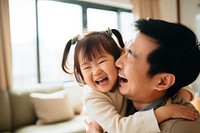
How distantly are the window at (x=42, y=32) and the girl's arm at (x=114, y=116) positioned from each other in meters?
2.24

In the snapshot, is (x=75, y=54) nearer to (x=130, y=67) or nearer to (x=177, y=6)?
(x=130, y=67)

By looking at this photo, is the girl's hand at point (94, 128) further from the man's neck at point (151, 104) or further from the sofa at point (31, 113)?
the sofa at point (31, 113)

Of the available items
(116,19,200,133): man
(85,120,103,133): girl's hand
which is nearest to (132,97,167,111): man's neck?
(116,19,200,133): man

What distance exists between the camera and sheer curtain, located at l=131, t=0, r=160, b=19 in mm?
4488

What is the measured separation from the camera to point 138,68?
0.88 m

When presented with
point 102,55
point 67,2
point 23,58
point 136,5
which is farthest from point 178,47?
point 136,5

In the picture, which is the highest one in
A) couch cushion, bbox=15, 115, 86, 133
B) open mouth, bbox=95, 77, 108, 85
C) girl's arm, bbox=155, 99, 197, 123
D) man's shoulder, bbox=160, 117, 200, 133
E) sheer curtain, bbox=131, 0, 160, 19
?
sheer curtain, bbox=131, 0, 160, 19

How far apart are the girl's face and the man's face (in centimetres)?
9

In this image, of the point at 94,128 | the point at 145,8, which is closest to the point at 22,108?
the point at 94,128

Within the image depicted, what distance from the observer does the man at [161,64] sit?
2.66 ft

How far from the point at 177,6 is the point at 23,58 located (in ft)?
12.4

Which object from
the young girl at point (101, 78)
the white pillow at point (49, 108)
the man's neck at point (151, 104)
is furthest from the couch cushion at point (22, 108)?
the man's neck at point (151, 104)

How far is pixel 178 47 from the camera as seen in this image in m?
0.80

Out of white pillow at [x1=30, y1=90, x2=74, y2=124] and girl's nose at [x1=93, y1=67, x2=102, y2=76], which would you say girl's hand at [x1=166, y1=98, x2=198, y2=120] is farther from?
white pillow at [x1=30, y1=90, x2=74, y2=124]
